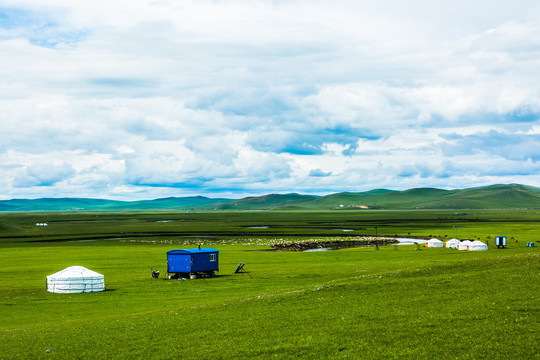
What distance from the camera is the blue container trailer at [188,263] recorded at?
61156mm

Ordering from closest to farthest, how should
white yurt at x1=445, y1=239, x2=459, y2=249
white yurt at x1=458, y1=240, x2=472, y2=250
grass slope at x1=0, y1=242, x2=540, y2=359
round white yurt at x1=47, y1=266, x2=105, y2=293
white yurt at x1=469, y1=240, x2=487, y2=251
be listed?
grass slope at x1=0, y1=242, x2=540, y2=359, round white yurt at x1=47, y1=266, x2=105, y2=293, white yurt at x1=469, y1=240, x2=487, y2=251, white yurt at x1=458, y1=240, x2=472, y2=250, white yurt at x1=445, y1=239, x2=459, y2=249

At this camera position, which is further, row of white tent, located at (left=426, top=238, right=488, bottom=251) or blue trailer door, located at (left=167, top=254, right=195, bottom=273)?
row of white tent, located at (left=426, top=238, right=488, bottom=251)

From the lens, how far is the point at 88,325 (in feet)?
103

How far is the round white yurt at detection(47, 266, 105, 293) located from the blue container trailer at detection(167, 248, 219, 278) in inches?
Answer: 457

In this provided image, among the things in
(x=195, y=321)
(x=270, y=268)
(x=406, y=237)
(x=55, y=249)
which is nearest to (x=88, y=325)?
(x=195, y=321)

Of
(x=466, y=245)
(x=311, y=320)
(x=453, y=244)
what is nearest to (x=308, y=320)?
(x=311, y=320)

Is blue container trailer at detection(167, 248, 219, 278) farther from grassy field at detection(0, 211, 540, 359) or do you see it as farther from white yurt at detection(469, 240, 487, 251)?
white yurt at detection(469, 240, 487, 251)

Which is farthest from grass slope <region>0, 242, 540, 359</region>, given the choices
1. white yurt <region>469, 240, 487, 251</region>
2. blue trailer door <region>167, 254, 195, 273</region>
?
white yurt <region>469, 240, 487, 251</region>

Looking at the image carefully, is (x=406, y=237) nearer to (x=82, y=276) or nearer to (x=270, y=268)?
(x=270, y=268)

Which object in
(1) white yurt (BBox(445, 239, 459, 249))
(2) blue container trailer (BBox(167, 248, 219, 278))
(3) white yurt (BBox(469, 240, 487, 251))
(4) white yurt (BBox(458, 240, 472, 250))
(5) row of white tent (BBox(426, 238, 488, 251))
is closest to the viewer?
(2) blue container trailer (BBox(167, 248, 219, 278))

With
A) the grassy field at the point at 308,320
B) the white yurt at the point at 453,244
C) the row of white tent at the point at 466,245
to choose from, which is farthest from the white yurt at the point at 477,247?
the grassy field at the point at 308,320

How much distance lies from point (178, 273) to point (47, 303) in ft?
64.1

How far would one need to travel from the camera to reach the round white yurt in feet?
166

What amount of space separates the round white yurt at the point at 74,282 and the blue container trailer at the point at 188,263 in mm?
11615
